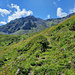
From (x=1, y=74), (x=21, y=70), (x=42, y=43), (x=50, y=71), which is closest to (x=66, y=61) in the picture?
(x=50, y=71)

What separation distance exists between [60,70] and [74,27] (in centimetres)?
1580

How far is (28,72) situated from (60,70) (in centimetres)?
501

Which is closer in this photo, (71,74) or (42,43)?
(71,74)

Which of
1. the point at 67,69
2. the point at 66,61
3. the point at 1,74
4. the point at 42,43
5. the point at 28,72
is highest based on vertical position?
the point at 42,43

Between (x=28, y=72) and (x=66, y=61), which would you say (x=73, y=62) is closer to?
(x=66, y=61)

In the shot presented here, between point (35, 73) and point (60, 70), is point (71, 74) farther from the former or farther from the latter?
point (35, 73)

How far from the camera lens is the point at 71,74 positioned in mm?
7066

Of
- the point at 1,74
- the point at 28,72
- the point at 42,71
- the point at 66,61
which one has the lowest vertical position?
the point at 1,74

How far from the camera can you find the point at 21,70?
9992 millimetres

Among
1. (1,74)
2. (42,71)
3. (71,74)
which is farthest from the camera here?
(1,74)

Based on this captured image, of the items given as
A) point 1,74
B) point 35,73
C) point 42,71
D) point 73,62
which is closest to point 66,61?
point 73,62

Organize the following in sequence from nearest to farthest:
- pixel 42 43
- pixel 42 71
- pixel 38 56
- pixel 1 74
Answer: pixel 42 71, pixel 1 74, pixel 38 56, pixel 42 43

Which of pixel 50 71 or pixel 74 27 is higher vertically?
pixel 74 27

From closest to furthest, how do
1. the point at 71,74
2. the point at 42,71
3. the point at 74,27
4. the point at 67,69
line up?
the point at 71,74 < the point at 67,69 < the point at 42,71 < the point at 74,27
